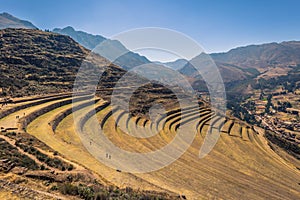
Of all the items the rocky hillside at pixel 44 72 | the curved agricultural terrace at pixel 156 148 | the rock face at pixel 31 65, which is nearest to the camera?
the curved agricultural terrace at pixel 156 148

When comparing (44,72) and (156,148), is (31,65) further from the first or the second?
(156,148)

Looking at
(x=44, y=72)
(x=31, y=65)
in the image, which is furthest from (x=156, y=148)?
(x=31, y=65)

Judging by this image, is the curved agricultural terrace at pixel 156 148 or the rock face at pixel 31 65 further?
the rock face at pixel 31 65

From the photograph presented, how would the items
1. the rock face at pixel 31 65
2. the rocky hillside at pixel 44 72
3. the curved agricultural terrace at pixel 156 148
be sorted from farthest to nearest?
the rocky hillside at pixel 44 72
the rock face at pixel 31 65
the curved agricultural terrace at pixel 156 148

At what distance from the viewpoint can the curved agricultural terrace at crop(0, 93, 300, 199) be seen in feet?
55.9

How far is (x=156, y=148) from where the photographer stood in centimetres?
2581

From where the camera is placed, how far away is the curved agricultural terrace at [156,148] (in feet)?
55.9

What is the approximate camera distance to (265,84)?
192 metres

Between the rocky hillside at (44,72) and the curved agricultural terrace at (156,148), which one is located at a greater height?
the rocky hillside at (44,72)

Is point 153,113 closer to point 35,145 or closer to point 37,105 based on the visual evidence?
point 37,105

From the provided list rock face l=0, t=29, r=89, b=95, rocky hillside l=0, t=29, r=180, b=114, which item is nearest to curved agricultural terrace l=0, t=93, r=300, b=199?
rocky hillside l=0, t=29, r=180, b=114

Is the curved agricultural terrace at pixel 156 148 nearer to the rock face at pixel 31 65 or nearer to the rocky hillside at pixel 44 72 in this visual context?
the rocky hillside at pixel 44 72

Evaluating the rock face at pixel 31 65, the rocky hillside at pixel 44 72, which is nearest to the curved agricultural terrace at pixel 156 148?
the rocky hillside at pixel 44 72

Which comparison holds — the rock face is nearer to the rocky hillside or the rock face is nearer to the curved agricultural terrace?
the rocky hillside
